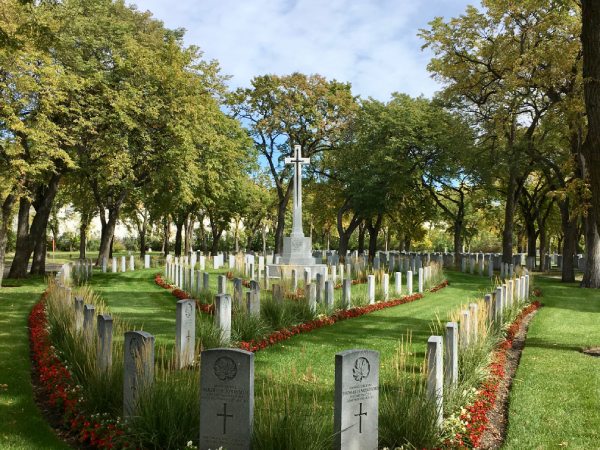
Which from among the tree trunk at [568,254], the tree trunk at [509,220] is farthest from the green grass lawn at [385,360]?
the tree trunk at [509,220]

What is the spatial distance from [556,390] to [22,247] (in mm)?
24184

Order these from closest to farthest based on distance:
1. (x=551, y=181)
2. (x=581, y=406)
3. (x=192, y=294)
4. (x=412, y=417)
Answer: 1. (x=412, y=417)
2. (x=581, y=406)
3. (x=192, y=294)
4. (x=551, y=181)

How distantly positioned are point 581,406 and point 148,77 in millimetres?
20034

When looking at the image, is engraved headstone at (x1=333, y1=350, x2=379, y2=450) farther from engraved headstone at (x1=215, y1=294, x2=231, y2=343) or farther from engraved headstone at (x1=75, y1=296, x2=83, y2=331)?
engraved headstone at (x1=75, y1=296, x2=83, y2=331)

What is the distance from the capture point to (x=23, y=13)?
1830 centimetres

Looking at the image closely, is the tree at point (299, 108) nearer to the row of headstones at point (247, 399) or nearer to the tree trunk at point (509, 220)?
the tree trunk at point (509, 220)

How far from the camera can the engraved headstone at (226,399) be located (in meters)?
5.22

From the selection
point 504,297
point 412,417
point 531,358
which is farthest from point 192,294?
point 412,417

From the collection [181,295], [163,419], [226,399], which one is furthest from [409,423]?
[181,295]

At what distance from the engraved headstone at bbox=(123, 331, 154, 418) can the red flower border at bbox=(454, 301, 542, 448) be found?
3496 mm

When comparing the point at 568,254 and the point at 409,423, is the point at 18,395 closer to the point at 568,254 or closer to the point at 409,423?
the point at 409,423

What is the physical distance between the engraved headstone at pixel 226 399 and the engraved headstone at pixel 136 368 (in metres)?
0.92

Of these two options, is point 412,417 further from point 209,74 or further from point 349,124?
point 349,124

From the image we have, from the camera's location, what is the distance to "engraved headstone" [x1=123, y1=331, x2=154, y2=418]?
19.3 ft
